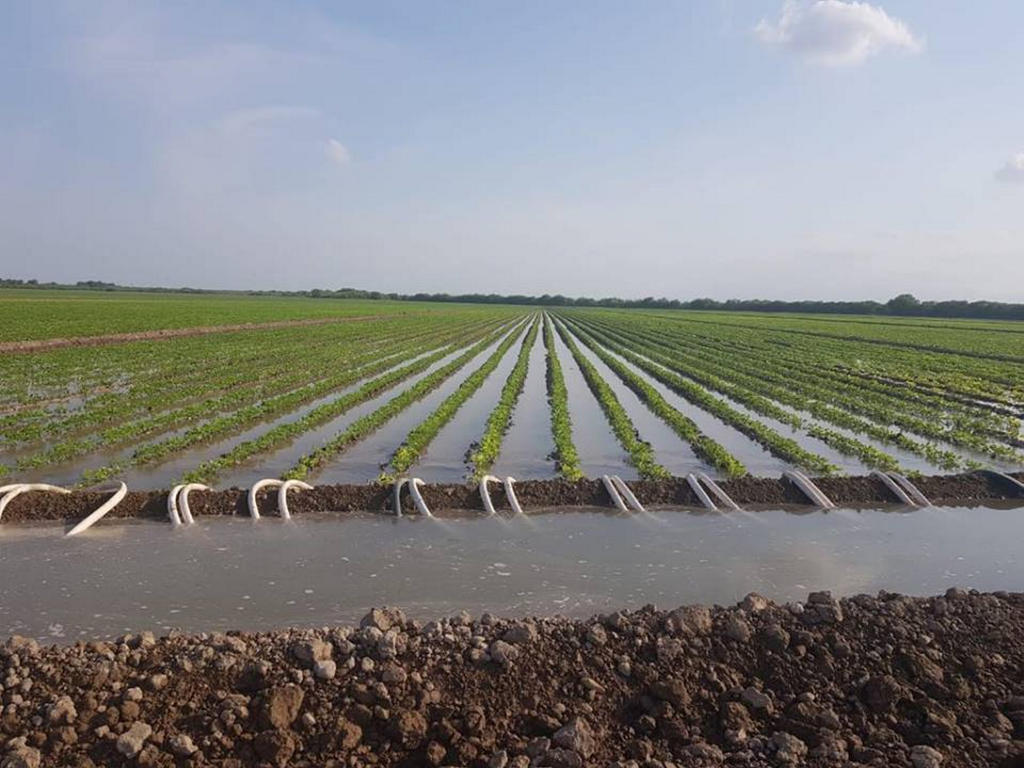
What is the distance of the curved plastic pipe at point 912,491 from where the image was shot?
9438mm

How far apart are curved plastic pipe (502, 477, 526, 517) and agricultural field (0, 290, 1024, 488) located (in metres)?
1.60

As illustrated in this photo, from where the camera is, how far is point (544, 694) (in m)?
4.21

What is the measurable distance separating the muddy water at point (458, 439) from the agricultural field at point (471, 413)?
0.20 ft

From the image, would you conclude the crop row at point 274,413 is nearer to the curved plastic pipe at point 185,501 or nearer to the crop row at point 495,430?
the curved plastic pipe at point 185,501

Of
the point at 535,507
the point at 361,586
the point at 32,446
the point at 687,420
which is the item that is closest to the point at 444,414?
the point at 687,420

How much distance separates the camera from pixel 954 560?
7.52 meters

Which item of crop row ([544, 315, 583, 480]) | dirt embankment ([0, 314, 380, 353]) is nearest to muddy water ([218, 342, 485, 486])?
crop row ([544, 315, 583, 480])

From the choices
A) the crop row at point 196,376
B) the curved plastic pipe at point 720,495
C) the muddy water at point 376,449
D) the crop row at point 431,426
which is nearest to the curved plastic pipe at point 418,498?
the muddy water at point 376,449

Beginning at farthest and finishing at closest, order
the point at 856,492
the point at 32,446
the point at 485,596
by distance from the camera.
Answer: the point at 32,446 → the point at 856,492 → the point at 485,596

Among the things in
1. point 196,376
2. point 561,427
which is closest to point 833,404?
point 561,427

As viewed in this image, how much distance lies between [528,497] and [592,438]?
16.1 feet

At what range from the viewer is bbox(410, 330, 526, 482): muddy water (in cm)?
1079

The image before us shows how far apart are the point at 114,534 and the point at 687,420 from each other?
1121 centimetres

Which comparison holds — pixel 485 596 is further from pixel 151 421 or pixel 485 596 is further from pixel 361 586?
pixel 151 421
